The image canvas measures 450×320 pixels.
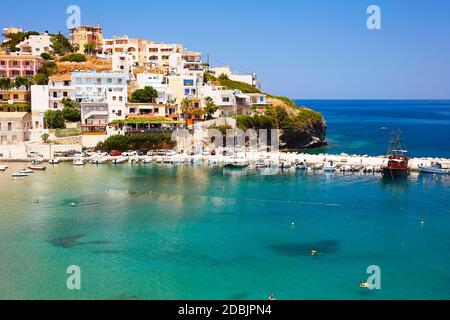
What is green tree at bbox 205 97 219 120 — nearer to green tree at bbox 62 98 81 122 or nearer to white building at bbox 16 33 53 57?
green tree at bbox 62 98 81 122

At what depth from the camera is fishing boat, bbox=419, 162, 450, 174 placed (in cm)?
5694

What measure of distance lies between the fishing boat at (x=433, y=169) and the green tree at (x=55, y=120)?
4398 cm

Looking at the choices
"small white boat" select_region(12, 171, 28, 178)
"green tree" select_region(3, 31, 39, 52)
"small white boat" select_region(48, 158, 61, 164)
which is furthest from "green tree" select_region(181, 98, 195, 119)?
"green tree" select_region(3, 31, 39, 52)

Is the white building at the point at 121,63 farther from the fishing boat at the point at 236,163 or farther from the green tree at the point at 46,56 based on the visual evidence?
the fishing boat at the point at 236,163

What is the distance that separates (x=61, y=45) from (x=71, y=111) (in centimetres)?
2872

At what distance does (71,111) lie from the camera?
71562 mm

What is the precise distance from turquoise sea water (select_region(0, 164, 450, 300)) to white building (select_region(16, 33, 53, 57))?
43579 mm

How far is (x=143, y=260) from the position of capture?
3009 cm

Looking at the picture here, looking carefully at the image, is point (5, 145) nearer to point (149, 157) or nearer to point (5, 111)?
point (5, 111)

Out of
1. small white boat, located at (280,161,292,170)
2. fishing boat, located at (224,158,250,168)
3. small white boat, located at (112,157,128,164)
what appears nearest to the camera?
small white boat, located at (280,161,292,170)

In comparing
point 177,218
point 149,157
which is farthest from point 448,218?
point 149,157

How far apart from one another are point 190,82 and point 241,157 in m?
21.0

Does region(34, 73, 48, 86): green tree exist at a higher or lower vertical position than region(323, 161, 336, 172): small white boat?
higher

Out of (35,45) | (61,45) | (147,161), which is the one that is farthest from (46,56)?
(147,161)
